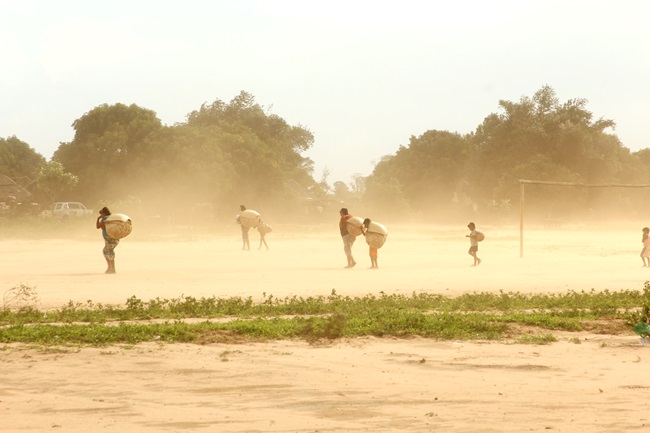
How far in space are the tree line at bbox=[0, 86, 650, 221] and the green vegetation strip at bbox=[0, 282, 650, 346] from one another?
135ft

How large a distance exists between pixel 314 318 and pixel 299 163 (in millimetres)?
83939

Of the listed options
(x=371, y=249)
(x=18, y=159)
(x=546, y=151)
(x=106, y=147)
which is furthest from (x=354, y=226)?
(x=18, y=159)

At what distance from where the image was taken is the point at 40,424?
25.6 ft

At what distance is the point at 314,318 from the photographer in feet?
43.0

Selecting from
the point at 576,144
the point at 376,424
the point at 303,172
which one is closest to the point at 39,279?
the point at 376,424

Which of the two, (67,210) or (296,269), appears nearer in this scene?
(296,269)

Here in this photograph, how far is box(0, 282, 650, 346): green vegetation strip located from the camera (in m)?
11.8

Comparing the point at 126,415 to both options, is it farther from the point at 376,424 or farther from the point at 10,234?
the point at 10,234

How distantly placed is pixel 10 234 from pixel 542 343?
129ft

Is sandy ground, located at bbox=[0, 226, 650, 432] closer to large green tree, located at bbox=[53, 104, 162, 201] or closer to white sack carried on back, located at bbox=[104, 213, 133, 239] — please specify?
white sack carried on back, located at bbox=[104, 213, 133, 239]

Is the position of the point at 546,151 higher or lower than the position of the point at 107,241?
higher

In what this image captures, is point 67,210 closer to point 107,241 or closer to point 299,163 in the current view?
point 107,241

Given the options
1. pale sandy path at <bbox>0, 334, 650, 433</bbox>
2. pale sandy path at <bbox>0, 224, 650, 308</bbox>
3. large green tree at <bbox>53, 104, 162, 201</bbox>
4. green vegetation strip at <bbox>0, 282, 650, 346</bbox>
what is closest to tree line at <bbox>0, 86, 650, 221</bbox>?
large green tree at <bbox>53, 104, 162, 201</bbox>

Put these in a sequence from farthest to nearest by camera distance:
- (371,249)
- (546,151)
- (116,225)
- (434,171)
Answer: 1. (434,171)
2. (546,151)
3. (371,249)
4. (116,225)
